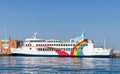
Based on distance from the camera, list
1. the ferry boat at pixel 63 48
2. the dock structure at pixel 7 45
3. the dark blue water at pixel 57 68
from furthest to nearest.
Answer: the dock structure at pixel 7 45 < the ferry boat at pixel 63 48 < the dark blue water at pixel 57 68

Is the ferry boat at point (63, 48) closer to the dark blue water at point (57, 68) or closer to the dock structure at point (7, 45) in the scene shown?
the dock structure at point (7, 45)

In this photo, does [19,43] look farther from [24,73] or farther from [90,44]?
[24,73]

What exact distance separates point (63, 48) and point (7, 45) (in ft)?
97.2

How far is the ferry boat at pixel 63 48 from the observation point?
4845 inches

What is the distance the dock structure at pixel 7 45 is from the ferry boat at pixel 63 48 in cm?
1463

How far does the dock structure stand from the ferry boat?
1463cm

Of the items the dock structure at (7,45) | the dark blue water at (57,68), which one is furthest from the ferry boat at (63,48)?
the dark blue water at (57,68)

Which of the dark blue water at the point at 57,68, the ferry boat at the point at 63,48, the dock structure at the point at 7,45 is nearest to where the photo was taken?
the dark blue water at the point at 57,68

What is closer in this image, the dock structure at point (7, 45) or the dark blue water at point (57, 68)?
the dark blue water at point (57, 68)

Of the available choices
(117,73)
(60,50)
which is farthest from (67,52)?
(117,73)

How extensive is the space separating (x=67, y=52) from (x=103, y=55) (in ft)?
39.9

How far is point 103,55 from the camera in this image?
123 metres

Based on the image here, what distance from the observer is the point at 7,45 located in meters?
145

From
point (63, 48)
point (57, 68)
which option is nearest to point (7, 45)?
point (63, 48)
